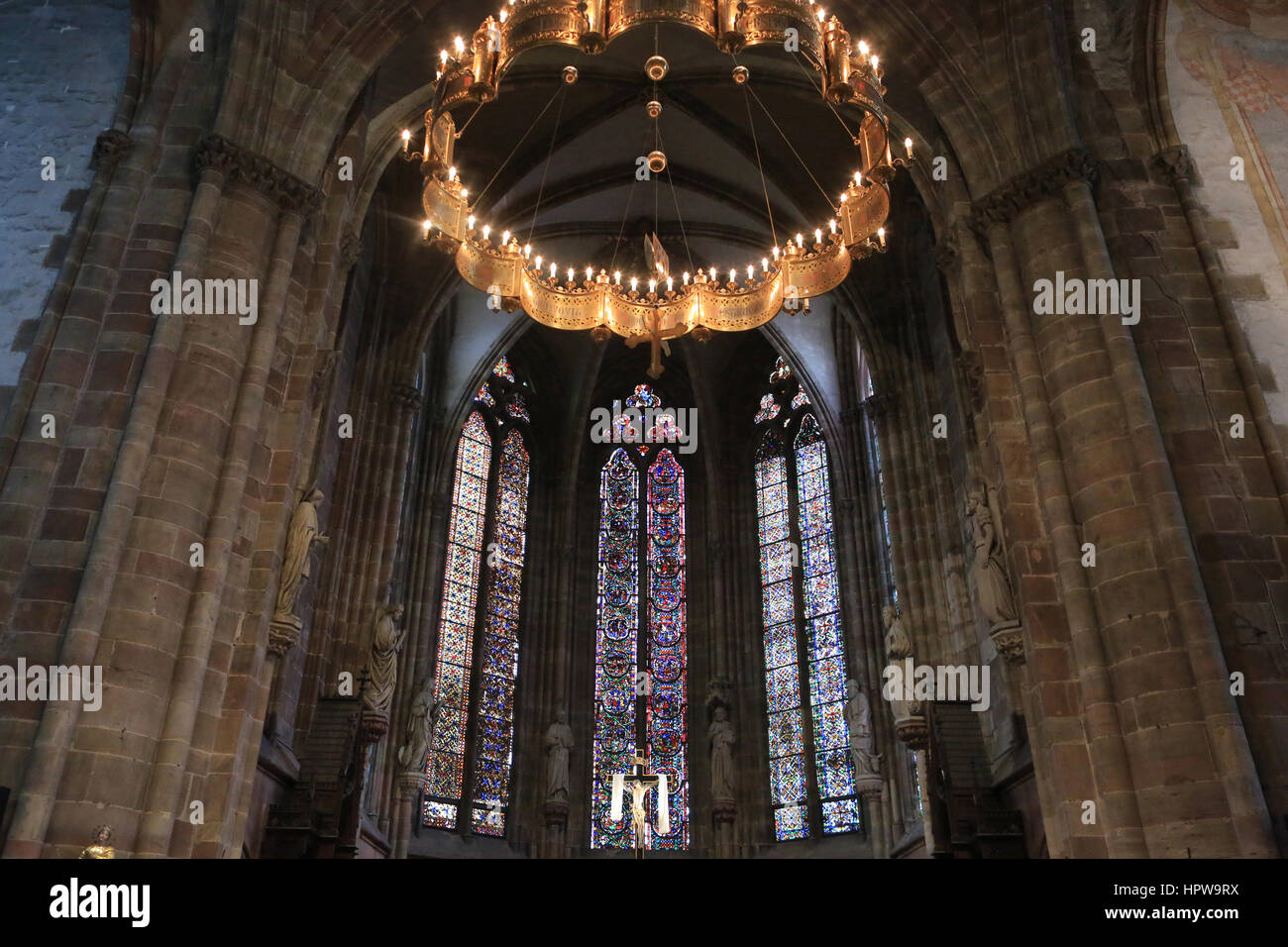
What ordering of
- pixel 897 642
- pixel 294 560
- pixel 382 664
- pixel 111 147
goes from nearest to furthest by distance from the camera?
pixel 294 560
pixel 111 147
pixel 382 664
pixel 897 642

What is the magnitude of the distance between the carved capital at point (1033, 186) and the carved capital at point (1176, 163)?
893 millimetres

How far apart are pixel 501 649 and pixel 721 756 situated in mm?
4790

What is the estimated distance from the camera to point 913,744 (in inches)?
575

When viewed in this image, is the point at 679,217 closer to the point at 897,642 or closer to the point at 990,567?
the point at 897,642

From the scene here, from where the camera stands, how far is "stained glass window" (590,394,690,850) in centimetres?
2073

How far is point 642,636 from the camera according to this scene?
73.6 feet

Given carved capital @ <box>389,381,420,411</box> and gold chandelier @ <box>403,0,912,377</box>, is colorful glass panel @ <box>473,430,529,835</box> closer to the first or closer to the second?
carved capital @ <box>389,381,420,411</box>

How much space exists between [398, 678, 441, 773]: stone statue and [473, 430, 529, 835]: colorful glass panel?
2.56 metres

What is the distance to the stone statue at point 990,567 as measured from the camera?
11008mm

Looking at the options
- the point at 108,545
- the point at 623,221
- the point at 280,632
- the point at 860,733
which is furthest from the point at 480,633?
the point at 108,545

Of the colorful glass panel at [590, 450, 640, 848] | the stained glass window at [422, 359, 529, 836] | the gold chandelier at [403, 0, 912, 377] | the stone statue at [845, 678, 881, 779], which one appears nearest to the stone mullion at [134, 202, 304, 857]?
the gold chandelier at [403, 0, 912, 377]

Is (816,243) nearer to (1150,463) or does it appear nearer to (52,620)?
(1150,463)

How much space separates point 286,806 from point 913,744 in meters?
8.00

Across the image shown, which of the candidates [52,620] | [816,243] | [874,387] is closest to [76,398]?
[52,620]
